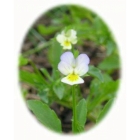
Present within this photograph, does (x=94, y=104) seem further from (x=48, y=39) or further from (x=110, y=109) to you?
(x=48, y=39)

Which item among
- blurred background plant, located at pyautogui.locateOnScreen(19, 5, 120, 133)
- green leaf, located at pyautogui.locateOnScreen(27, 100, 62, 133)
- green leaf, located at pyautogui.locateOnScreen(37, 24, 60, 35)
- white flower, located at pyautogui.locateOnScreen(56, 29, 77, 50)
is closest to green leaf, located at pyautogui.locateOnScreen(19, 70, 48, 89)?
blurred background plant, located at pyautogui.locateOnScreen(19, 5, 120, 133)

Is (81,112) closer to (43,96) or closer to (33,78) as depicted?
(43,96)

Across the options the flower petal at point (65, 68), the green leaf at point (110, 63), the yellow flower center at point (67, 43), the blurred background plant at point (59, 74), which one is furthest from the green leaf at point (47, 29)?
the flower petal at point (65, 68)

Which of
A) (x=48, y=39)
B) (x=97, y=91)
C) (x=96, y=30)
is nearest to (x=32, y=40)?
(x=48, y=39)

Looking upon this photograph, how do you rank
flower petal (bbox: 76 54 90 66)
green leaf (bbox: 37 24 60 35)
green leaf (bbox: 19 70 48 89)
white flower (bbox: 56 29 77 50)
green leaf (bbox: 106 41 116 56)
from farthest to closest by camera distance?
1. green leaf (bbox: 37 24 60 35)
2. green leaf (bbox: 106 41 116 56)
3. green leaf (bbox: 19 70 48 89)
4. white flower (bbox: 56 29 77 50)
5. flower petal (bbox: 76 54 90 66)

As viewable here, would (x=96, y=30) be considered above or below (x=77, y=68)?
above

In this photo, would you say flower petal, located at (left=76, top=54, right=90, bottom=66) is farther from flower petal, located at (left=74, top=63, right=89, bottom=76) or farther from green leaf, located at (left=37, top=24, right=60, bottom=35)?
green leaf, located at (left=37, top=24, right=60, bottom=35)

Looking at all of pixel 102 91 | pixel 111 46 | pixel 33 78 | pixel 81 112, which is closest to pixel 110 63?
pixel 111 46
